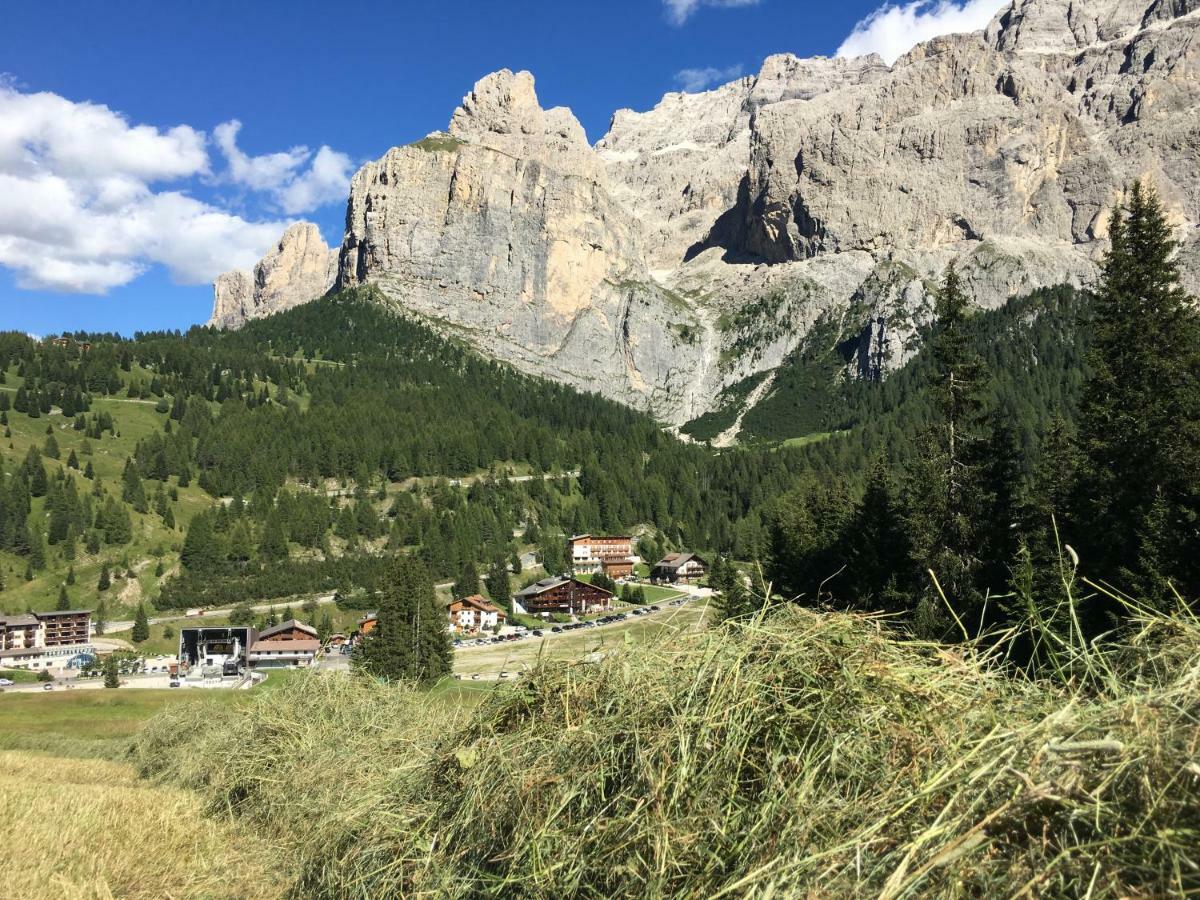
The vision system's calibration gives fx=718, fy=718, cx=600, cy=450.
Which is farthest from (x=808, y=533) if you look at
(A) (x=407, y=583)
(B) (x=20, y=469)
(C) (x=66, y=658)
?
(B) (x=20, y=469)

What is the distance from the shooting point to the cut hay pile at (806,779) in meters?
2.72

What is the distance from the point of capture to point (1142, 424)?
858 inches

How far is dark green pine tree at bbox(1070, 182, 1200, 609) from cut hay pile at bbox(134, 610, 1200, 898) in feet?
63.8

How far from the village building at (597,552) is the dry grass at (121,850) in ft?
366

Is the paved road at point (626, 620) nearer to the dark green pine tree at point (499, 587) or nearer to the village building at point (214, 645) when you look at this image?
the dark green pine tree at point (499, 587)

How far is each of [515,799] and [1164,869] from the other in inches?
139

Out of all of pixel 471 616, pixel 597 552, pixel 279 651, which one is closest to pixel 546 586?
pixel 471 616

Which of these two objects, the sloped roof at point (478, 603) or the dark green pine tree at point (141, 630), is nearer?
the dark green pine tree at point (141, 630)

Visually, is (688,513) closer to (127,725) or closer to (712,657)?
(127,725)

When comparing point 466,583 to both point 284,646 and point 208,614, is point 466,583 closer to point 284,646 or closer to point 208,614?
point 284,646

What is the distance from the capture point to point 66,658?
84312 mm

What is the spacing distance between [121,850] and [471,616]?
86.5 metres

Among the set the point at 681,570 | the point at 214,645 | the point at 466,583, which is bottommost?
the point at 214,645

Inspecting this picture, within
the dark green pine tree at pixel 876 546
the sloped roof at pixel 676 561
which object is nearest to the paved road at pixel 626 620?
the sloped roof at pixel 676 561
